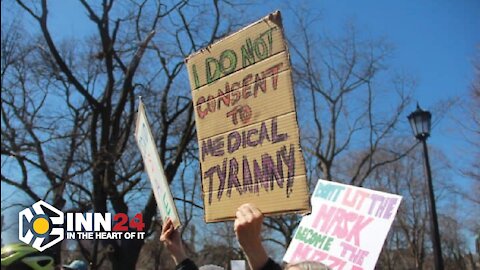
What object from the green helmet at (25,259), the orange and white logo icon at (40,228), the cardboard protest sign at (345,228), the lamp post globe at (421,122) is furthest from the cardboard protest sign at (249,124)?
the lamp post globe at (421,122)

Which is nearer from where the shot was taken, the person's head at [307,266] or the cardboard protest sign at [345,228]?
the person's head at [307,266]

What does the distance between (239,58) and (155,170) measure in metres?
0.87

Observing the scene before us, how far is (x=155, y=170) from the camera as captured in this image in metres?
3.42

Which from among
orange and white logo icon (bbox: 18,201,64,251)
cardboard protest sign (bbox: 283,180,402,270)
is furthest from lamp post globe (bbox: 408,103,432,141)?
orange and white logo icon (bbox: 18,201,64,251)

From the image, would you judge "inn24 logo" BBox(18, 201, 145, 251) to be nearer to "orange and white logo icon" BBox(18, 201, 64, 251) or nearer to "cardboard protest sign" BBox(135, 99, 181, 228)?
"orange and white logo icon" BBox(18, 201, 64, 251)

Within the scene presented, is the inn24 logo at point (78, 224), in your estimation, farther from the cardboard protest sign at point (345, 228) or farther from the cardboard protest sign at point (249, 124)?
the cardboard protest sign at point (249, 124)

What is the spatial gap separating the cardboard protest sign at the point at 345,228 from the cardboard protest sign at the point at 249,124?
6.75ft

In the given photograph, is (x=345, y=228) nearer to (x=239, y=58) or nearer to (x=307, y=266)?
(x=239, y=58)

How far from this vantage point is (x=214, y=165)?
3217mm

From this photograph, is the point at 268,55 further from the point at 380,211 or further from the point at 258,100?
the point at 380,211

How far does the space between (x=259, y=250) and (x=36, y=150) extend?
Result: 43.6ft

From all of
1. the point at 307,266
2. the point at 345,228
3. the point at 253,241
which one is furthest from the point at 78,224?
the point at 307,266

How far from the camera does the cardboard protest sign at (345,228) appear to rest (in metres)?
4.99

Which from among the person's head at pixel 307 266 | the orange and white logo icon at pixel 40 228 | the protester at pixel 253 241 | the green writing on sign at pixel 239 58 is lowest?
the person's head at pixel 307 266
